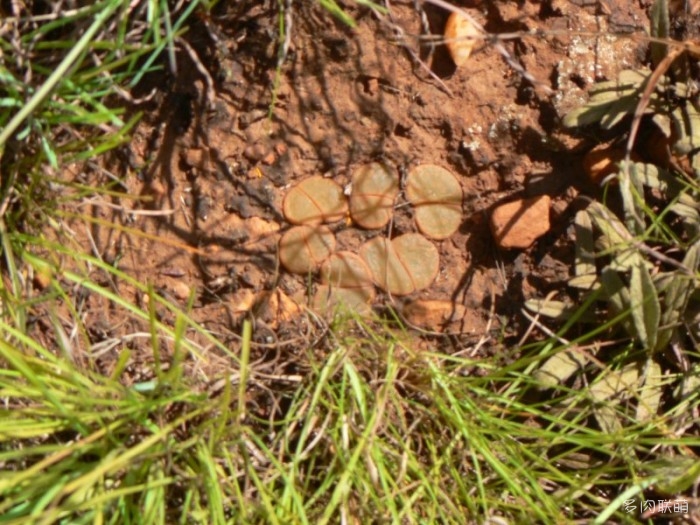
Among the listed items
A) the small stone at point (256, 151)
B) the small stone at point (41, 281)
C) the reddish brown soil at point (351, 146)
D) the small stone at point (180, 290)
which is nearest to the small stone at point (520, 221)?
the reddish brown soil at point (351, 146)

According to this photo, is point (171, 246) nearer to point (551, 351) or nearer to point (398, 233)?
point (398, 233)

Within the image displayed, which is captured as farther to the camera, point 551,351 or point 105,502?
point 551,351

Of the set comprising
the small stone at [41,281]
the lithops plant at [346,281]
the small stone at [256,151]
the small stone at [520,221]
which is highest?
the small stone at [256,151]

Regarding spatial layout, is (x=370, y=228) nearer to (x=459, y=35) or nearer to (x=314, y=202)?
(x=314, y=202)

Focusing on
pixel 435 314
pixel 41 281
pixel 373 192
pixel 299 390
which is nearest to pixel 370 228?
pixel 373 192

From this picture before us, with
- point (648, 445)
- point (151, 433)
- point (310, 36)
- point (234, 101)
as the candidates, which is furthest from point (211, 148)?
point (648, 445)

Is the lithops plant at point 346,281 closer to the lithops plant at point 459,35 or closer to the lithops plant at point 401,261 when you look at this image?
the lithops plant at point 401,261
